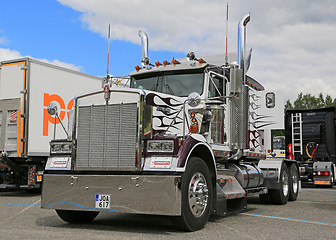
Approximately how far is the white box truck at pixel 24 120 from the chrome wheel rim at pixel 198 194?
6940mm

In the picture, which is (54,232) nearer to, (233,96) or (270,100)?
(233,96)

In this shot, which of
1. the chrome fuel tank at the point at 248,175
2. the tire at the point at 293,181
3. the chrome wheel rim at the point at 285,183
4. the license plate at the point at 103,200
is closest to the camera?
the license plate at the point at 103,200

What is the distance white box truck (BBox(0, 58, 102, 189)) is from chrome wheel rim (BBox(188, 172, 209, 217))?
6940 mm

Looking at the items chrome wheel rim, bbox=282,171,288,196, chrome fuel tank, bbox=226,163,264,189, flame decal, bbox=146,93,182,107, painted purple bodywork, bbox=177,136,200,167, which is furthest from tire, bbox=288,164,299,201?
painted purple bodywork, bbox=177,136,200,167

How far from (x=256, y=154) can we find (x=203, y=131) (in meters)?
3.12

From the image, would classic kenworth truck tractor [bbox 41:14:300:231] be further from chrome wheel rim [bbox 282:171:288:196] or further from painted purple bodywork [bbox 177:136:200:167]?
chrome wheel rim [bbox 282:171:288:196]

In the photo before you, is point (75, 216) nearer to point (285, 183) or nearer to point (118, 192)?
point (118, 192)

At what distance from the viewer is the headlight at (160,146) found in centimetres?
656

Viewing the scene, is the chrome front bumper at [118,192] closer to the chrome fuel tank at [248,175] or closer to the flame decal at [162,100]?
the flame decal at [162,100]

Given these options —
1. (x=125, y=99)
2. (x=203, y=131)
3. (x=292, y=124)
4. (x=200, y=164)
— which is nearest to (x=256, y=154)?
(x=203, y=131)

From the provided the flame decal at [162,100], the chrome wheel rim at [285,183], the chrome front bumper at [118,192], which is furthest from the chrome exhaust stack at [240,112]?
the chrome front bumper at [118,192]

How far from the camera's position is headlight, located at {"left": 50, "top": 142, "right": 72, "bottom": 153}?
291 inches

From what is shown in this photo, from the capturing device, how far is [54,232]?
6664 millimetres

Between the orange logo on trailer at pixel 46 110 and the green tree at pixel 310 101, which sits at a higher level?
the green tree at pixel 310 101
